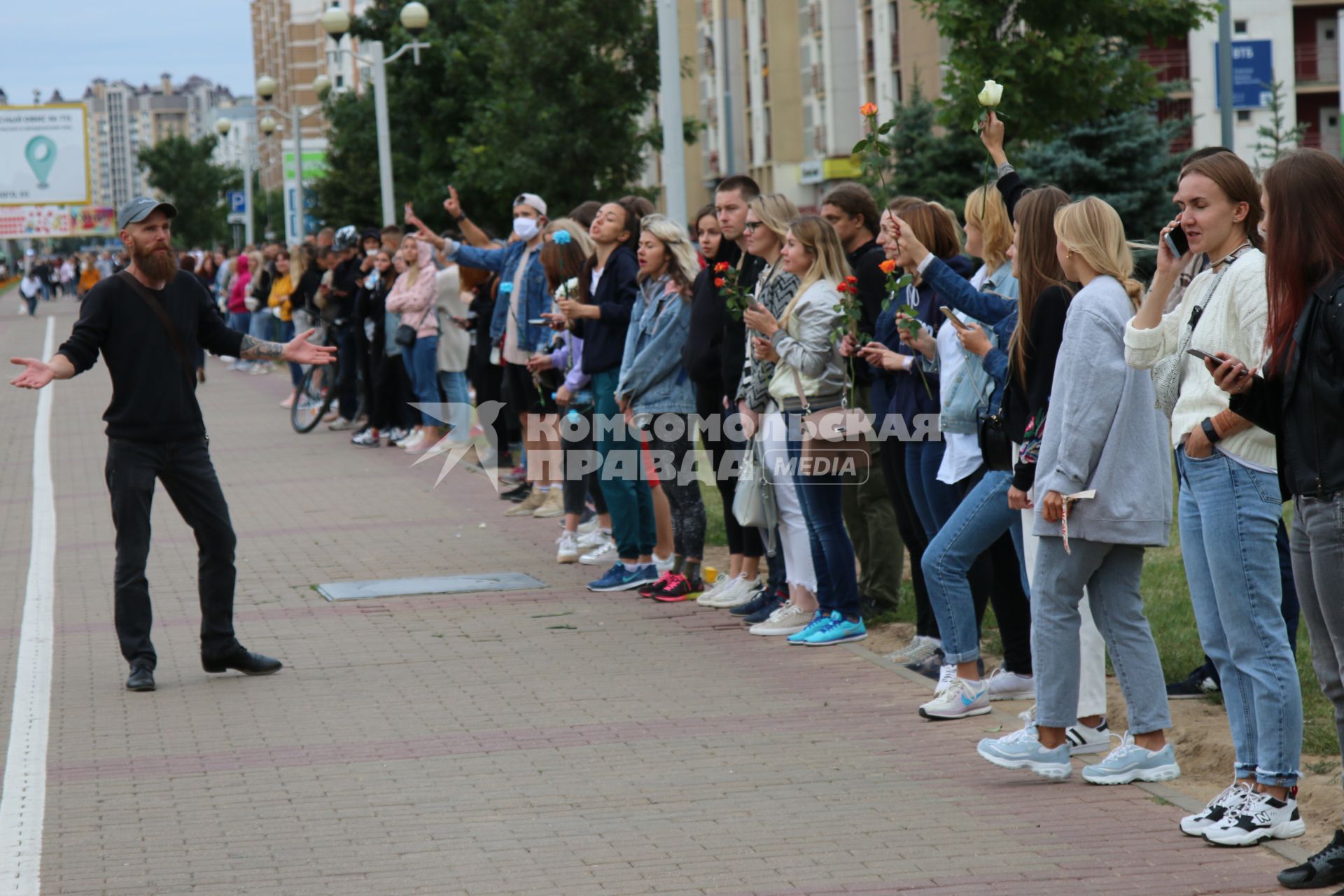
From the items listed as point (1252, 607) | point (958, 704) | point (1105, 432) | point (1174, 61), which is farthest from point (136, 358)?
point (1174, 61)

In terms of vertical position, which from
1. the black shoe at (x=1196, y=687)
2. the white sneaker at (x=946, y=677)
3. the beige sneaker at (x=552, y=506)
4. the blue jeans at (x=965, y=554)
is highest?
the blue jeans at (x=965, y=554)

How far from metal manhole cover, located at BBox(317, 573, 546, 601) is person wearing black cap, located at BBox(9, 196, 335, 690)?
82.0 inches

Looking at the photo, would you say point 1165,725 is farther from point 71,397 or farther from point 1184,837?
point 71,397

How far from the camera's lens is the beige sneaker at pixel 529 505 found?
13.8m

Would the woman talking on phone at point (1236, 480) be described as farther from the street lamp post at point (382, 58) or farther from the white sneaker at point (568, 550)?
the street lamp post at point (382, 58)

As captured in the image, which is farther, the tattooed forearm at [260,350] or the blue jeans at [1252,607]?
the tattooed forearm at [260,350]

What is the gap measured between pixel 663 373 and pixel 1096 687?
3.92 metres

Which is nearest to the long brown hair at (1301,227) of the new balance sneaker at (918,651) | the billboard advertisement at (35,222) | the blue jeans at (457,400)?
the new balance sneaker at (918,651)

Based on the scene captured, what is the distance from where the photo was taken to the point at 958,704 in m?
7.03

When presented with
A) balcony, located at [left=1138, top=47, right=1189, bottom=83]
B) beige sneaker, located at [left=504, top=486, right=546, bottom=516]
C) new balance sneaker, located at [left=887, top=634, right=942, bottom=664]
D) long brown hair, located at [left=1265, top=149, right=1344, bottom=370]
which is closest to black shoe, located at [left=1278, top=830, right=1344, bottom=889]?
long brown hair, located at [left=1265, top=149, right=1344, bottom=370]

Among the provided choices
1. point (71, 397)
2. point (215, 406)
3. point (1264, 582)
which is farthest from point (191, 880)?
point (71, 397)

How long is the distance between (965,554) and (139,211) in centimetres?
435

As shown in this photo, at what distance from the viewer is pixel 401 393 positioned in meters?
18.7

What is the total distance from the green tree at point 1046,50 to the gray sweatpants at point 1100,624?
51.9 ft
